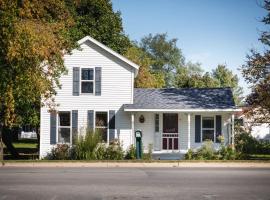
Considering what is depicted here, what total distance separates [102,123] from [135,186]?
14299mm

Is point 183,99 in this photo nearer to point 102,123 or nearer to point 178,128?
point 178,128

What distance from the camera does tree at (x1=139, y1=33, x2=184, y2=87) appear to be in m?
82.4

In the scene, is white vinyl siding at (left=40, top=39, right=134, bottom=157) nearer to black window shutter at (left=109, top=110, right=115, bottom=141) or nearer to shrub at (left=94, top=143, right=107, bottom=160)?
black window shutter at (left=109, top=110, right=115, bottom=141)

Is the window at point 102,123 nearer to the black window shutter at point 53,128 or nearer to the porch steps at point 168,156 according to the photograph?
the black window shutter at point 53,128

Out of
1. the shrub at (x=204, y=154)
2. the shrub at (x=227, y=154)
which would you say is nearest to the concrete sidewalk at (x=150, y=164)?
the shrub at (x=227, y=154)

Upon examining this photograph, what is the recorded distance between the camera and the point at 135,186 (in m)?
12.9

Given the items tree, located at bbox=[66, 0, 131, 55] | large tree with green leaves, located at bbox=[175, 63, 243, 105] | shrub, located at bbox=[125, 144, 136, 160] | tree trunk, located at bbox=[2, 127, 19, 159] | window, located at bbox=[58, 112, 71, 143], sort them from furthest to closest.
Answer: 1. large tree with green leaves, located at bbox=[175, 63, 243, 105]
2. tree, located at bbox=[66, 0, 131, 55]
3. tree trunk, located at bbox=[2, 127, 19, 159]
4. window, located at bbox=[58, 112, 71, 143]
5. shrub, located at bbox=[125, 144, 136, 160]

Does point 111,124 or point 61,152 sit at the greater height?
point 111,124

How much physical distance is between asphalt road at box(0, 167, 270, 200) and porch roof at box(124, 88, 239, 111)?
10619 millimetres

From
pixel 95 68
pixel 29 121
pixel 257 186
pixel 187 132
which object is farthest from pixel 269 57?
pixel 29 121

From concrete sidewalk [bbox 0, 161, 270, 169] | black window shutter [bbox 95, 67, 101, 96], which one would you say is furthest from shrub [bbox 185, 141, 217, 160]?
black window shutter [bbox 95, 67, 101, 96]

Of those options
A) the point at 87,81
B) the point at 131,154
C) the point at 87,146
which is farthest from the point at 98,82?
the point at 131,154

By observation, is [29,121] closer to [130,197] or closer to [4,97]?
[4,97]

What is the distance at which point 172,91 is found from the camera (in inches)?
1192
